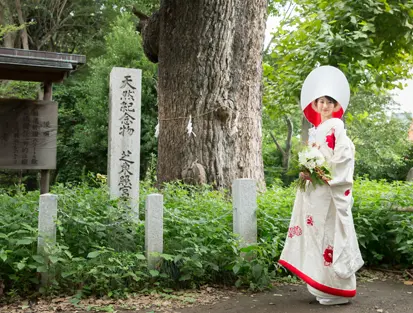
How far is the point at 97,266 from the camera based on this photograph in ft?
16.0

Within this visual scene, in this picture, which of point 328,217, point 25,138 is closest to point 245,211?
point 328,217

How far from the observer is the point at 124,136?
583 cm

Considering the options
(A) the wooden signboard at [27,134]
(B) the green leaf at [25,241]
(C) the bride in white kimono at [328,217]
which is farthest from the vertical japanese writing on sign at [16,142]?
(C) the bride in white kimono at [328,217]

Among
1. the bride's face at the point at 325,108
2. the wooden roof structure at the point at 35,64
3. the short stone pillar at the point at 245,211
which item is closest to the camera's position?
the bride's face at the point at 325,108

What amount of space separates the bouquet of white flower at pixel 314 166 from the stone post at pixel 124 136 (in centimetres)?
204

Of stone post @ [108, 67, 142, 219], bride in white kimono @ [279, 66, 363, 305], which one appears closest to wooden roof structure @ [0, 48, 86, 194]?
stone post @ [108, 67, 142, 219]

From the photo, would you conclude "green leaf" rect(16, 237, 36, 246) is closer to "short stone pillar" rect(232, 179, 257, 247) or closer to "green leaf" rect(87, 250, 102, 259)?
"green leaf" rect(87, 250, 102, 259)

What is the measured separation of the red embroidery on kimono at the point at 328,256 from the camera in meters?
4.79

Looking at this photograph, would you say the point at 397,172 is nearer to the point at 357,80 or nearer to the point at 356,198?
the point at 357,80

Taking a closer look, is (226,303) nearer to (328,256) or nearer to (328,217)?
(328,256)

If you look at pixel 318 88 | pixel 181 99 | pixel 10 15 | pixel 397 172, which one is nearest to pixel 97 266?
pixel 318 88

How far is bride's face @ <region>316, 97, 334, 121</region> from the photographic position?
4.99 m

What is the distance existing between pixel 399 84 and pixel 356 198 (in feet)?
23.0

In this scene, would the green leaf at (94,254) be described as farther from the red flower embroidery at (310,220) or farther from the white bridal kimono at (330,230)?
the red flower embroidery at (310,220)
